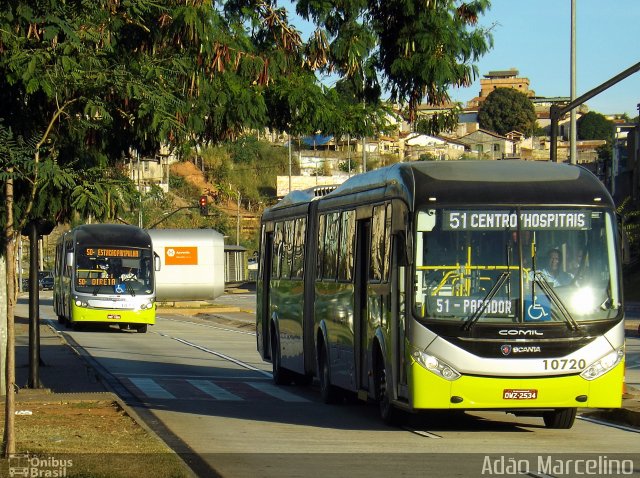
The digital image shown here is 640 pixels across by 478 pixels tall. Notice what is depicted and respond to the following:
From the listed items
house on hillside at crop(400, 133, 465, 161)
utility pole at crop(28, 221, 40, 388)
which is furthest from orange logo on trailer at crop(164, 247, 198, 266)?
house on hillside at crop(400, 133, 465, 161)

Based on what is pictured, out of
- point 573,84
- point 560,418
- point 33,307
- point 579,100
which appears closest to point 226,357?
point 33,307

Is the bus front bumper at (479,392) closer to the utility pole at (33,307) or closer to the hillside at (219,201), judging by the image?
the utility pole at (33,307)

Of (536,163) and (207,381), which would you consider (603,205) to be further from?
(207,381)

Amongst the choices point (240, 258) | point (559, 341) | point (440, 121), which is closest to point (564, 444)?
point (559, 341)

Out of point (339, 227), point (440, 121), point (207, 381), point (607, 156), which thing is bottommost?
point (207, 381)

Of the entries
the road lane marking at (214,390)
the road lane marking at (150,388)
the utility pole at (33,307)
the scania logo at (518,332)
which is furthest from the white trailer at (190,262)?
the scania logo at (518,332)

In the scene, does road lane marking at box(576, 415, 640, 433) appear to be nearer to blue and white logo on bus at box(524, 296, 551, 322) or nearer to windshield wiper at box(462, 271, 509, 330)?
blue and white logo on bus at box(524, 296, 551, 322)

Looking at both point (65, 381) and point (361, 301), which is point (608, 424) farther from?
point (65, 381)

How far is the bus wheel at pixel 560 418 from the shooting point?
1494 centimetres

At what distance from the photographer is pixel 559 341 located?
13.8m

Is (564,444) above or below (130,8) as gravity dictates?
below

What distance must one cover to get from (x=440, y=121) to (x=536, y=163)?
273cm

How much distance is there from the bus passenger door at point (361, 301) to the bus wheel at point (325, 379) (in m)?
1.79

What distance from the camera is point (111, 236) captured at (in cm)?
4206
